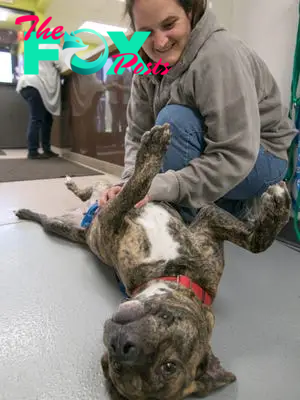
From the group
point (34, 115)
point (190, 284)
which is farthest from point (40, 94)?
point (190, 284)

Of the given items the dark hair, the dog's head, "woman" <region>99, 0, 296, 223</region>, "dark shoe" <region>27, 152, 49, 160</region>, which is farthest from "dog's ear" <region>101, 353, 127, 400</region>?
"dark shoe" <region>27, 152, 49, 160</region>

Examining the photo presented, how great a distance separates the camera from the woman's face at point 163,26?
53.5 inches

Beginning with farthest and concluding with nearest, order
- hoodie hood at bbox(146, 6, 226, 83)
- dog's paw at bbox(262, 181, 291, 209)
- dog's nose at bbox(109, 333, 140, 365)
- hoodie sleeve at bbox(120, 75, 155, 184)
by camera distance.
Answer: hoodie sleeve at bbox(120, 75, 155, 184) → hoodie hood at bbox(146, 6, 226, 83) → dog's paw at bbox(262, 181, 291, 209) → dog's nose at bbox(109, 333, 140, 365)

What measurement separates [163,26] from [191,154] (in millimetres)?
493

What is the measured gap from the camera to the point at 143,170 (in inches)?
47.1

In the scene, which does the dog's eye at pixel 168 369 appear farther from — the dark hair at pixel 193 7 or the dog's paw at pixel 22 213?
the dog's paw at pixel 22 213

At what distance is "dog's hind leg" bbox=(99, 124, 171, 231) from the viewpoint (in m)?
1.17

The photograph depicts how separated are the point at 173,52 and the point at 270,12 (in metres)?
0.78

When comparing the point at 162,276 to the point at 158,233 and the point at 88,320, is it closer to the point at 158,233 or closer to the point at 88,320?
the point at 158,233

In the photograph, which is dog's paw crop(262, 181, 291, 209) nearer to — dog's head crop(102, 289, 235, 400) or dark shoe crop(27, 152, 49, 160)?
dog's head crop(102, 289, 235, 400)

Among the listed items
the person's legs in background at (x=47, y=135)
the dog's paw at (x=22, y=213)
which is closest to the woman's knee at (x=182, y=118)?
the dog's paw at (x=22, y=213)

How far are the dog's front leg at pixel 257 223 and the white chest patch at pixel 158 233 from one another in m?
0.12

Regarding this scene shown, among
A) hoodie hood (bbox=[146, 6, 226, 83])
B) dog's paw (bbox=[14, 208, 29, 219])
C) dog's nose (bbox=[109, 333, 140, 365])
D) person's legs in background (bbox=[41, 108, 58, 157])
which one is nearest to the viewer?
dog's nose (bbox=[109, 333, 140, 365])

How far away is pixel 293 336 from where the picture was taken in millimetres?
1178
